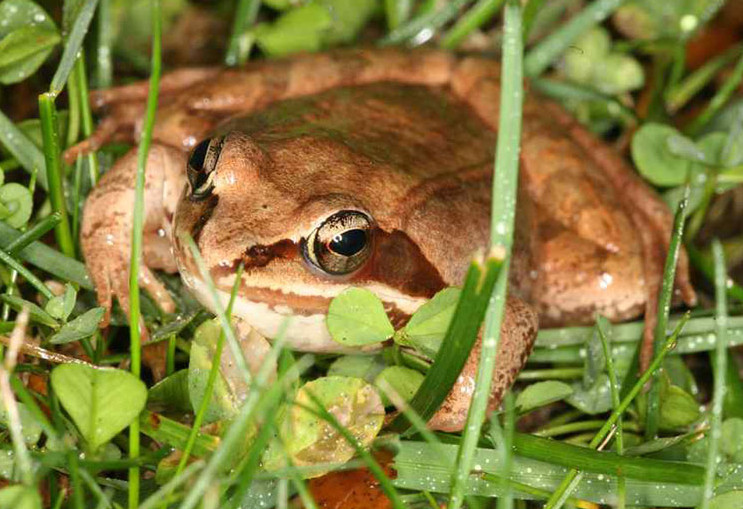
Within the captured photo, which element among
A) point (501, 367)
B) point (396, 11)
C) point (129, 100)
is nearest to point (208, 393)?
point (501, 367)

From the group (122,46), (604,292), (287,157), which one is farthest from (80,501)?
(122,46)

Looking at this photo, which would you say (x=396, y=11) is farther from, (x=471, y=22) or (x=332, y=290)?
(x=332, y=290)

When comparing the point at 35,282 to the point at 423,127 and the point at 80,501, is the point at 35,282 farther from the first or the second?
the point at 423,127

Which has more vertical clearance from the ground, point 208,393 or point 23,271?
point 23,271

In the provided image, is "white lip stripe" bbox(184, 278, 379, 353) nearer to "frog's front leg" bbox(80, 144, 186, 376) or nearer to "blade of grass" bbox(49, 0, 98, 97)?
"frog's front leg" bbox(80, 144, 186, 376)

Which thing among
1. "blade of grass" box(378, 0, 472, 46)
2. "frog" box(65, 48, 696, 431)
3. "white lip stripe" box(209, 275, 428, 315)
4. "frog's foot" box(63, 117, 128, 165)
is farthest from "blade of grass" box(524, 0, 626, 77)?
"frog's foot" box(63, 117, 128, 165)

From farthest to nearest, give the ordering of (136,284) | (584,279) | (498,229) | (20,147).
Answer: (584,279), (20,147), (136,284), (498,229)
